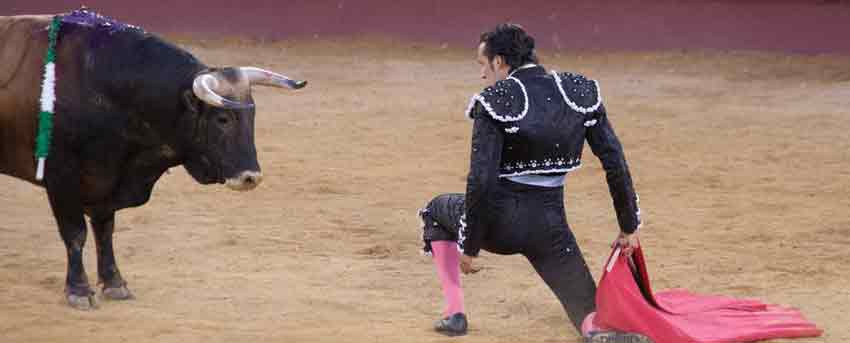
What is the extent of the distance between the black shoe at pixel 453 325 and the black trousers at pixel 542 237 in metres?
0.32

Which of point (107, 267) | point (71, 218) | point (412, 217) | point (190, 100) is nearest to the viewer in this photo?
point (190, 100)

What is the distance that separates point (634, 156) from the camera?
365 inches

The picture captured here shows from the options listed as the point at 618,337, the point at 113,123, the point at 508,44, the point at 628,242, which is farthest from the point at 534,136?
the point at 113,123

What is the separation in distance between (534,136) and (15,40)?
2.34 m

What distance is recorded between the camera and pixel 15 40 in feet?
19.9

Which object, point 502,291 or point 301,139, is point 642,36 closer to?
point 301,139

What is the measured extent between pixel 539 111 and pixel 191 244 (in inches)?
101

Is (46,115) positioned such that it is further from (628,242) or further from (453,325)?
(628,242)

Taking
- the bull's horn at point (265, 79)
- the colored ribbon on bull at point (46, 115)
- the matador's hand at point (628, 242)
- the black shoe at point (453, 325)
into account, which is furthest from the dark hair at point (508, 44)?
the colored ribbon on bull at point (46, 115)

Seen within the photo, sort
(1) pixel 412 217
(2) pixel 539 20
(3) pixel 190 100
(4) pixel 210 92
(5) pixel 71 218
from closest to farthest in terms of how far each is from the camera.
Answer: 1. (4) pixel 210 92
2. (3) pixel 190 100
3. (5) pixel 71 218
4. (1) pixel 412 217
5. (2) pixel 539 20

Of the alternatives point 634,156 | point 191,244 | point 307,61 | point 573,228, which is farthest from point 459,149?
point 307,61

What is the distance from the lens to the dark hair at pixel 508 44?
5.06 meters

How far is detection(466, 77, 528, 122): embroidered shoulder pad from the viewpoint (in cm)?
501

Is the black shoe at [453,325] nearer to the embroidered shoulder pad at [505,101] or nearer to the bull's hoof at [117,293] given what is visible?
the embroidered shoulder pad at [505,101]
